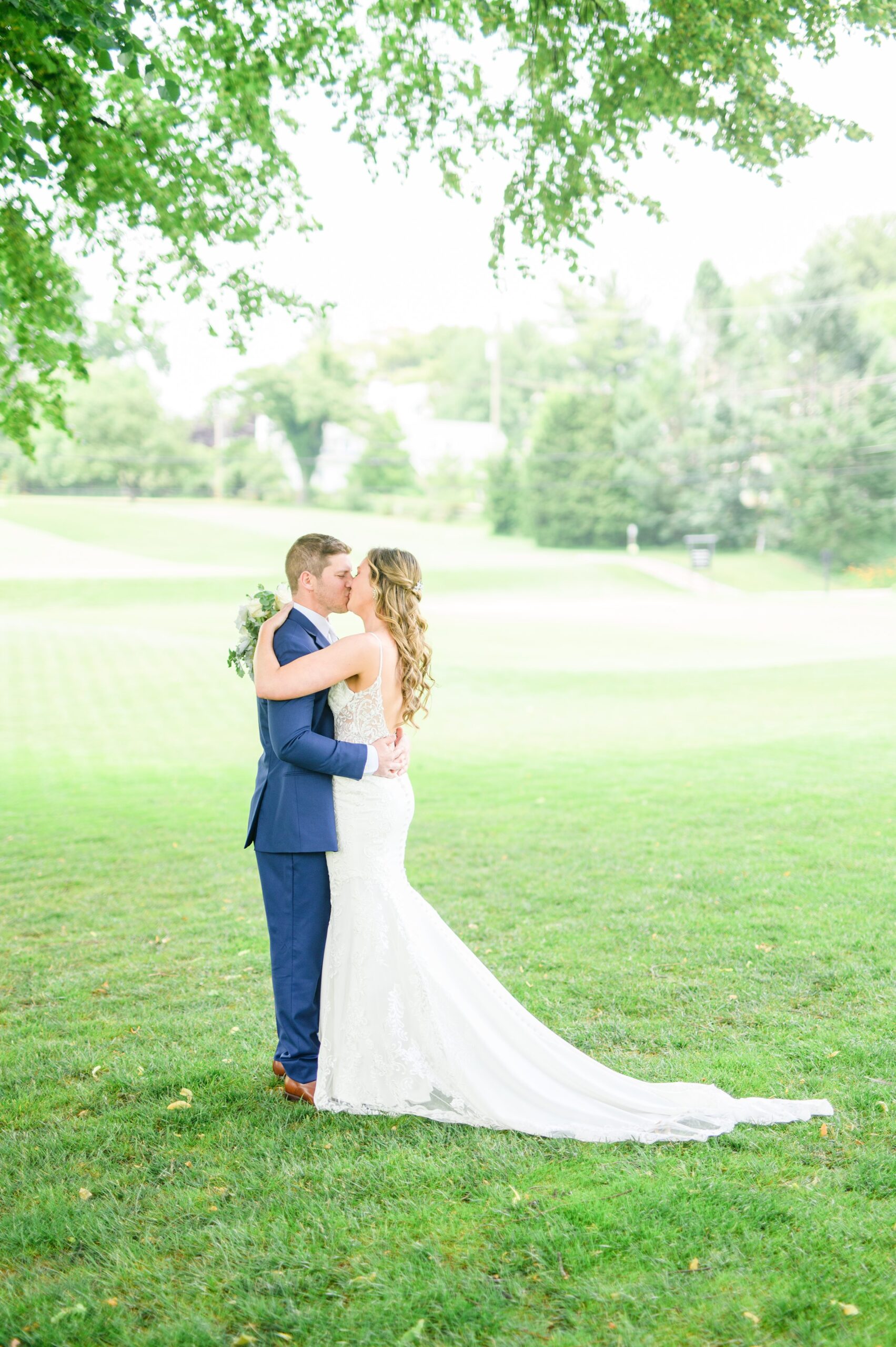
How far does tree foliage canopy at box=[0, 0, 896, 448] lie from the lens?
9.55 metres

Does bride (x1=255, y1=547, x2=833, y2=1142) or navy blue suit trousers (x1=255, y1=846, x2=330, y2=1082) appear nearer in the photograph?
bride (x1=255, y1=547, x2=833, y2=1142)

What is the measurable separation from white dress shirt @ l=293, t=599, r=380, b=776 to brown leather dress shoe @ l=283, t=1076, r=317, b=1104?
4.64 ft

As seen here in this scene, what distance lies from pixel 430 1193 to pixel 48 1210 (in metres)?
1.40

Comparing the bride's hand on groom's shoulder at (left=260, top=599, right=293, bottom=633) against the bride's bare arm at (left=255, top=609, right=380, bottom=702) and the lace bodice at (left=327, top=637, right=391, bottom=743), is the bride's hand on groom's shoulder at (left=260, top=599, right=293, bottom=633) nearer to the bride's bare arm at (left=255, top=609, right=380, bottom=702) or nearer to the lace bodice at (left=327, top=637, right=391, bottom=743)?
the bride's bare arm at (left=255, top=609, right=380, bottom=702)

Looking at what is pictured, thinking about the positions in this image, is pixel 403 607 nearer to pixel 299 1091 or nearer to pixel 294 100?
pixel 299 1091

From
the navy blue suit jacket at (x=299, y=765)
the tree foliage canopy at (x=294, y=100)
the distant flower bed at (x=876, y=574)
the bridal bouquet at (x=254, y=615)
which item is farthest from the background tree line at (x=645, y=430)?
the navy blue suit jacket at (x=299, y=765)

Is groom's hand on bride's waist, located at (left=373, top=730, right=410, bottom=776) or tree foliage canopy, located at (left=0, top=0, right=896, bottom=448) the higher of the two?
tree foliage canopy, located at (left=0, top=0, right=896, bottom=448)

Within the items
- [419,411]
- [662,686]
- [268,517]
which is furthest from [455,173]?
[419,411]

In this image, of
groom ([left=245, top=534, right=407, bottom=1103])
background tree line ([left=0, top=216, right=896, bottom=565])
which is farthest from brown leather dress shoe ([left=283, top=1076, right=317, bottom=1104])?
background tree line ([left=0, top=216, right=896, bottom=565])

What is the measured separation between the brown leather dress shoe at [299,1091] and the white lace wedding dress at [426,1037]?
139 mm

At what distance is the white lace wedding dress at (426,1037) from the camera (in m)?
4.81

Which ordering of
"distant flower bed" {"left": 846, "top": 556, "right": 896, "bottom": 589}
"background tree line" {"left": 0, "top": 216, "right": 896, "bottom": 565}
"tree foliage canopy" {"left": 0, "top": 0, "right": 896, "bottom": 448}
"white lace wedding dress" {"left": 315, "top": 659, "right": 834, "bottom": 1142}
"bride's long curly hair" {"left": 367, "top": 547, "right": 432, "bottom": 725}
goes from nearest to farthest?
"white lace wedding dress" {"left": 315, "top": 659, "right": 834, "bottom": 1142}, "bride's long curly hair" {"left": 367, "top": 547, "right": 432, "bottom": 725}, "tree foliage canopy" {"left": 0, "top": 0, "right": 896, "bottom": 448}, "distant flower bed" {"left": 846, "top": 556, "right": 896, "bottom": 589}, "background tree line" {"left": 0, "top": 216, "right": 896, "bottom": 565}

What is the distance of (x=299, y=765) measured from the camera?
5.06 metres

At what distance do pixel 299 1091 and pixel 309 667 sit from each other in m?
1.91
